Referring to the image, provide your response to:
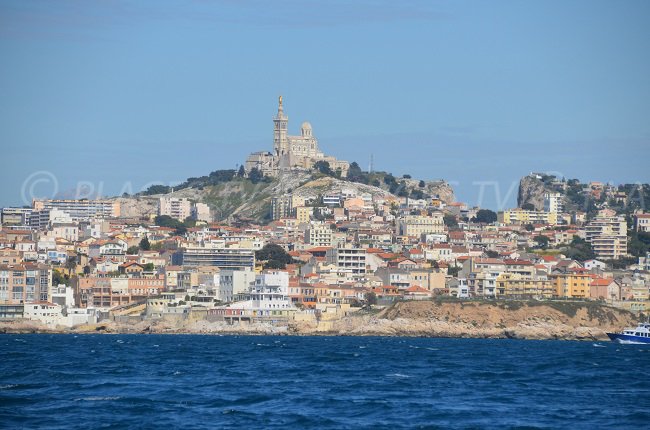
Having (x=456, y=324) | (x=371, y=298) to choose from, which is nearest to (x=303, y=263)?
(x=371, y=298)

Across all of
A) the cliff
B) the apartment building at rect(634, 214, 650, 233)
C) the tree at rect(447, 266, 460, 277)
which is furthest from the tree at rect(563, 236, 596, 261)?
the cliff

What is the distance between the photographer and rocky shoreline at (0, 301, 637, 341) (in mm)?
103625

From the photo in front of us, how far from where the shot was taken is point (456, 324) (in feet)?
342

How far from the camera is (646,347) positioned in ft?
309

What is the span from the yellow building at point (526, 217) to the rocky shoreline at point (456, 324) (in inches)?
3428

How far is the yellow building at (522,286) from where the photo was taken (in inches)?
4536

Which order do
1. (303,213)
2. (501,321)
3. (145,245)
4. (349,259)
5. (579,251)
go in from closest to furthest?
(501,321)
(349,259)
(145,245)
(579,251)
(303,213)

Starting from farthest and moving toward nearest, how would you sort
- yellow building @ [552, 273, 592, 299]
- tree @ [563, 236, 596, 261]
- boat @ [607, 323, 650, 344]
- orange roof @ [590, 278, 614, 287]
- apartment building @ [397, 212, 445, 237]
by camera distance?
apartment building @ [397, 212, 445, 237], tree @ [563, 236, 596, 261], orange roof @ [590, 278, 614, 287], yellow building @ [552, 273, 592, 299], boat @ [607, 323, 650, 344]

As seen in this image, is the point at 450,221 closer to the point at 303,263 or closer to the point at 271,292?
the point at 303,263

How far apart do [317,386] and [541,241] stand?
11146 centimetres

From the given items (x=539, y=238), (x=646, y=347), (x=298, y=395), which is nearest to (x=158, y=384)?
(x=298, y=395)

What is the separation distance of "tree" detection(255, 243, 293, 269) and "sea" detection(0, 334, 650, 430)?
144 ft

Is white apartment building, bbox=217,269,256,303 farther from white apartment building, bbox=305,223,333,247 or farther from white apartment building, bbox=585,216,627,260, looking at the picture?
white apartment building, bbox=585,216,627,260

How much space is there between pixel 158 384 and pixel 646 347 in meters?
46.6
